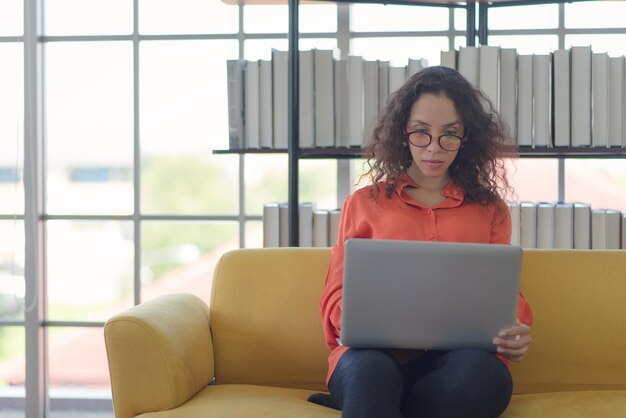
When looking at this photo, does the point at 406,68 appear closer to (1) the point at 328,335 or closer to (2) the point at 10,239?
(1) the point at 328,335

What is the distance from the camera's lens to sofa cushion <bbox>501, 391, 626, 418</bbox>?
1902mm

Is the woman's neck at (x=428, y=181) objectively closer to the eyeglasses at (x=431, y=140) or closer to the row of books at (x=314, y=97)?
the eyeglasses at (x=431, y=140)

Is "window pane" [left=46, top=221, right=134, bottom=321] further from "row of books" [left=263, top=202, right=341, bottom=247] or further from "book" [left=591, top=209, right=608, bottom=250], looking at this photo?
"book" [left=591, top=209, right=608, bottom=250]

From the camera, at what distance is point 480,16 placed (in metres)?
2.91

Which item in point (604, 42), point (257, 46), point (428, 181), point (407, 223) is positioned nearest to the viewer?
point (407, 223)

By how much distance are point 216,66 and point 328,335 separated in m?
1.53

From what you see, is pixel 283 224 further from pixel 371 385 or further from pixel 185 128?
pixel 371 385

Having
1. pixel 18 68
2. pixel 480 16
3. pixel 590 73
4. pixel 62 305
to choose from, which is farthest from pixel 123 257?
pixel 590 73

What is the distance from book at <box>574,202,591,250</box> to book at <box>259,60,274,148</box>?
1069 mm

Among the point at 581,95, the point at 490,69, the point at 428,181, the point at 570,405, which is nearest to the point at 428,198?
the point at 428,181

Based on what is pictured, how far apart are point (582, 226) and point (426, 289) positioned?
1227 mm

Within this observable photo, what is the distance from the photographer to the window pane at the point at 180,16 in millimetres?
3250

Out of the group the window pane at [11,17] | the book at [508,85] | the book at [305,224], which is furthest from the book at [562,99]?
the window pane at [11,17]

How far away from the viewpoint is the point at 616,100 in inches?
106
